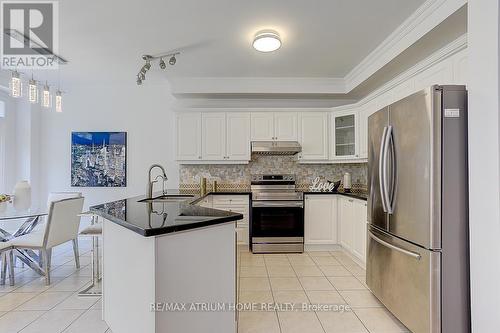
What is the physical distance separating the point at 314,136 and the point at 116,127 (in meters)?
3.32

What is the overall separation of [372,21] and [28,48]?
3805 millimetres

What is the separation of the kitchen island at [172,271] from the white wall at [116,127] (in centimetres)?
301

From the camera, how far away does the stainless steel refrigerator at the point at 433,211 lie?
1.79 meters

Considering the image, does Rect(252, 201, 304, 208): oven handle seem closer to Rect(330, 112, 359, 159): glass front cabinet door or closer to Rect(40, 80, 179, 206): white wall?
Rect(330, 112, 359, 159): glass front cabinet door

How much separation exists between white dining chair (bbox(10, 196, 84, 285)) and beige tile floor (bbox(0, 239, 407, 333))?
1.01 ft

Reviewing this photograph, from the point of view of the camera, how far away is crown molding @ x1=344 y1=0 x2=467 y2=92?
2.19 m

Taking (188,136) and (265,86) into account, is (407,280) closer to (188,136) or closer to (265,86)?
(265,86)

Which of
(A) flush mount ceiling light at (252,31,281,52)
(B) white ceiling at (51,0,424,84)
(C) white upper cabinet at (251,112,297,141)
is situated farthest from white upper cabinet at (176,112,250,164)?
(A) flush mount ceiling light at (252,31,281,52)

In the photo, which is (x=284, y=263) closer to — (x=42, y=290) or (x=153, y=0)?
(x=42, y=290)

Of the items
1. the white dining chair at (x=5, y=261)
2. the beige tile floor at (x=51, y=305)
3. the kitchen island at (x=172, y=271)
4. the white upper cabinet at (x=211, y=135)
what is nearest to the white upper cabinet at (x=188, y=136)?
the white upper cabinet at (x=211, y=135)

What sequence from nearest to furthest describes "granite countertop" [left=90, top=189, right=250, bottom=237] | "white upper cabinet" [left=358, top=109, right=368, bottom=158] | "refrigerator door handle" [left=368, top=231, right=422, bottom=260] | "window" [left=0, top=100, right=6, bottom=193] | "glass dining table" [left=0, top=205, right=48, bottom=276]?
"granite countertop" [left=90, top=189, right=250, bottom=237], "refrigerator door handle" [left=368, top=231, right=422, bottom=260], "glass dining table" [left=0, top=205, right=48, bottom=276], "white upper cabinet" [left=358, top=109, right=368, bottom=158], "window" [left=0, top=100, right=6, bottom=193]

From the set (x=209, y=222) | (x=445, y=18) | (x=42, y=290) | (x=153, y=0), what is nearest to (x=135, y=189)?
(x=42, y=290)

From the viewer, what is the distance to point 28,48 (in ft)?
10.5

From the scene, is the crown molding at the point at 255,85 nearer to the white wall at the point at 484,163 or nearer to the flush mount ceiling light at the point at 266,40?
the flush mount ceiling light at the point at 266,40
